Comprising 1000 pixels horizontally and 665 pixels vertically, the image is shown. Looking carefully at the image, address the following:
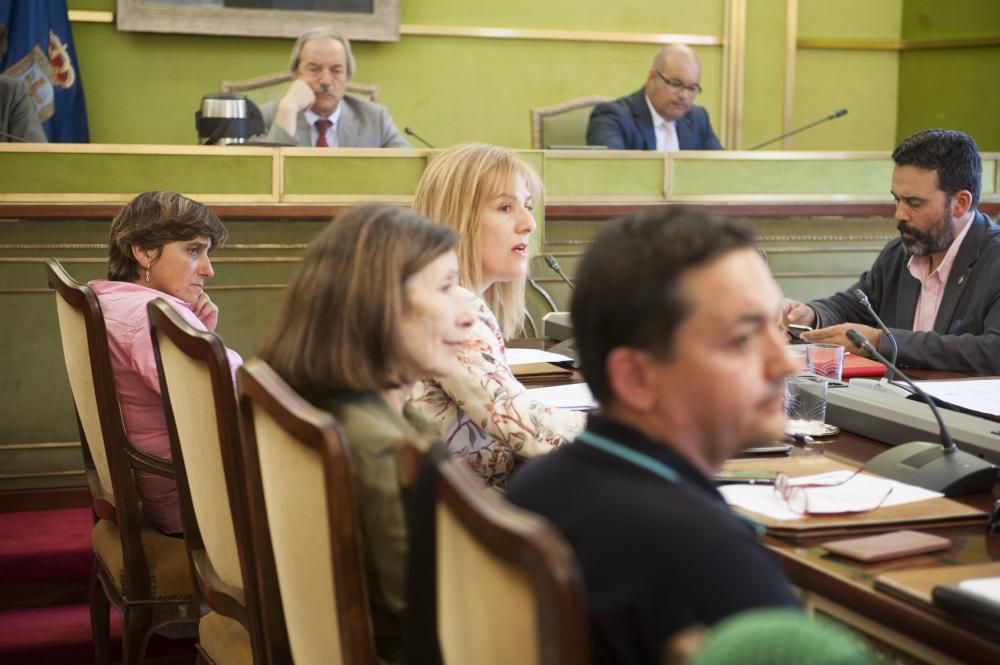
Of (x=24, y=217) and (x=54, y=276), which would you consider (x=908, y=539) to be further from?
(x=24, y=217)

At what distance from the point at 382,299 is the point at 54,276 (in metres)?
1.32

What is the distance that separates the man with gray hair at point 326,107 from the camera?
5.19 meters

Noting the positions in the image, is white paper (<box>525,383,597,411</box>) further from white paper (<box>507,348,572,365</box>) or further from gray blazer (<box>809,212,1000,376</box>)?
gray blazer (<box>809,212,1000,376</box>)

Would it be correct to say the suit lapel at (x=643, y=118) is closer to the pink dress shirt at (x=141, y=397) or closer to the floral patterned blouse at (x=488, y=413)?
the pink dress shirt at (x=141, y=397)

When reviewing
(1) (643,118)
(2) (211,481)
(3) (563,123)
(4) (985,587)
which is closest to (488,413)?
(2) (211,481)

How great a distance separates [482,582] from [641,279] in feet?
1.04

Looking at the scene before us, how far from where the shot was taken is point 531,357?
2.92m

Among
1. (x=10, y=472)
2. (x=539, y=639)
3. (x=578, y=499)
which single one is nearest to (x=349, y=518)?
(x=578, y=499)

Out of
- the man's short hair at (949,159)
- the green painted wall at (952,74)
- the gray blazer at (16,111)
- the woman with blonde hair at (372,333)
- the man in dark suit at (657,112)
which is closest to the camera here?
the woman with blonde hair at (372,333)

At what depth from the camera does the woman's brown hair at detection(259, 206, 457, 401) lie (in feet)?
4.97

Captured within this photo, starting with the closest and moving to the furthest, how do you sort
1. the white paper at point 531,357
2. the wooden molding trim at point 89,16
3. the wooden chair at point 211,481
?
the wooden chair at point 211,481, the white paper at point 531,357, the wooden molding trim at point 89,16

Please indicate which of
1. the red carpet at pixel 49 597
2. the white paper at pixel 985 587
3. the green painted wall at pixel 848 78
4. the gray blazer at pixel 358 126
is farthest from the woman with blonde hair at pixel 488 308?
the green painted wall at pixel 848 78

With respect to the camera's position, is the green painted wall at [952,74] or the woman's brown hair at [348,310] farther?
the green painted wall at [952,74]

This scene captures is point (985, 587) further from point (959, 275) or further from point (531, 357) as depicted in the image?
point (959, 275)
